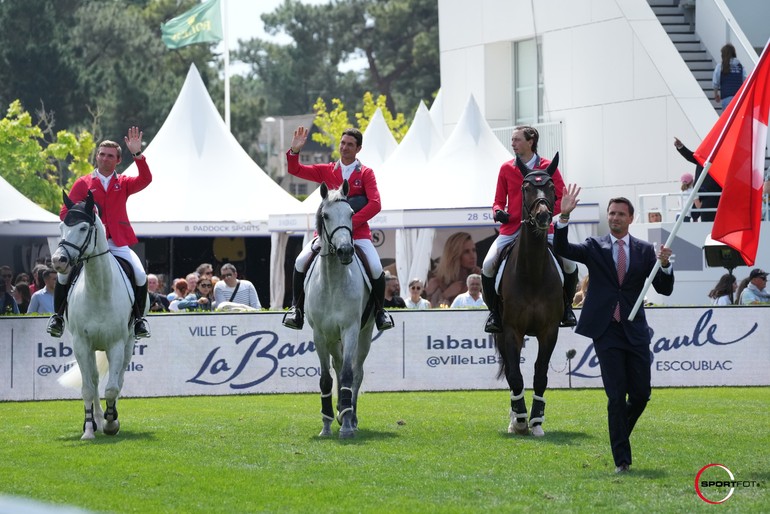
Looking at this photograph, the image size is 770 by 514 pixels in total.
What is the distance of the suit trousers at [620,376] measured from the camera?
10078mm

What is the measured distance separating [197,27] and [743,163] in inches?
1387

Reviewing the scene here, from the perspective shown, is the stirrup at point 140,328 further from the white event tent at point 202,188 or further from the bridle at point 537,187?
the white event tent at point 202,188

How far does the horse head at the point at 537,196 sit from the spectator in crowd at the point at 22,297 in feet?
43.1

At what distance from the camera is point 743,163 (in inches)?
438

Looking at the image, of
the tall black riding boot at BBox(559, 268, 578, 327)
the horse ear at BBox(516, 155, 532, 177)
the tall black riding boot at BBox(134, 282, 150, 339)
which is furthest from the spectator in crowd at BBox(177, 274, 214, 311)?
the horse ear at BBox(516, 155, 532, 177)

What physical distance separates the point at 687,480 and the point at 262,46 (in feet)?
305

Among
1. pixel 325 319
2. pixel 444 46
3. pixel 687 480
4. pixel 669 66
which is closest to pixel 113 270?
pixel 325 319

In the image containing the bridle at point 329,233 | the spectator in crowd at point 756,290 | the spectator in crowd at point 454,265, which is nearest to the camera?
the bridle at point 329,233

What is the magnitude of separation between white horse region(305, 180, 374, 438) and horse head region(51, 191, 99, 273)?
214cm

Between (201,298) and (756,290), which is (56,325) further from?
(756,290)

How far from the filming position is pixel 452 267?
26.5m

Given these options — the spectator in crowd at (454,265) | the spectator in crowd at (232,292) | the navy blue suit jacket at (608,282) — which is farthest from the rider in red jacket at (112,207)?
the spectator in crowd at (454,265)

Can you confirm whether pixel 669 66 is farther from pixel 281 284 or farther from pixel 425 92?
pixel 425 92

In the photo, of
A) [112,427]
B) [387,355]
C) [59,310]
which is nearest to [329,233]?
[112,427]
